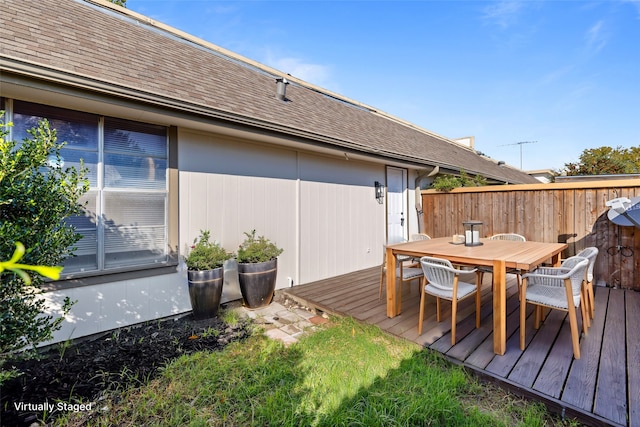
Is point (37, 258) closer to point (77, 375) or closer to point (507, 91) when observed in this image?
point (77, 375)

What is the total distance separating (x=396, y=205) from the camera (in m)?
7.36

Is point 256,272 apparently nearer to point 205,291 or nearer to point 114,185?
point 205,291

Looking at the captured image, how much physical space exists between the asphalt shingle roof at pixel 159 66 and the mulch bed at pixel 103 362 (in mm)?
2704

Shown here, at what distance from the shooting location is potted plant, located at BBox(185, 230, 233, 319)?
12.1 feet

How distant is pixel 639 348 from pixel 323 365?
304 cm

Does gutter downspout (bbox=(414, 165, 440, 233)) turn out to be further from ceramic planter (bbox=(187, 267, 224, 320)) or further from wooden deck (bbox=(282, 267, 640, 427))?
ceramic planter (bbox=(187, 267, 224, 320))

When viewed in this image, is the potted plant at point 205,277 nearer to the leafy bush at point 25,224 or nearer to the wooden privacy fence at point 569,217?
the leafy bush at point 25,224

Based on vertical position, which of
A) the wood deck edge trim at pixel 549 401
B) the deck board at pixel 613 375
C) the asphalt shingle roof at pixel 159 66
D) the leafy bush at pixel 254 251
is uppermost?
the asphalt shingle roof at pixel 159 66

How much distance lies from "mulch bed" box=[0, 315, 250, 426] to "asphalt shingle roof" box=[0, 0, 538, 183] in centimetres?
270

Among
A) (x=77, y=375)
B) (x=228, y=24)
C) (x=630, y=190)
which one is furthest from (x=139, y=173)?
(x=630, y=190)

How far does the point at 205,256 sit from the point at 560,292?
3.97m

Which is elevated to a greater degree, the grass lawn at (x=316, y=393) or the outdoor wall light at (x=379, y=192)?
the outdoor wall light at (x=379, y=192)

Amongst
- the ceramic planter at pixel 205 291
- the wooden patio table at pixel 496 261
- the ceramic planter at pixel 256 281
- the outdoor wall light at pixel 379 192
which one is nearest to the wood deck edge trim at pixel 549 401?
the wooden patio table at pixel 496 261

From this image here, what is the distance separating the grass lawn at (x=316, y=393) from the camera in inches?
82.8
